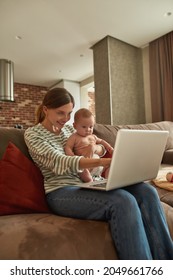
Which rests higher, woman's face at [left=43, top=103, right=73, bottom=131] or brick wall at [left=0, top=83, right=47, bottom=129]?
brick wall at [left=0, top=83, right=47, bottom=129]

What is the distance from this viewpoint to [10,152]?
1163mm

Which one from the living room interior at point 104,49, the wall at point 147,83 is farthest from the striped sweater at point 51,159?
the wall at point 147,83

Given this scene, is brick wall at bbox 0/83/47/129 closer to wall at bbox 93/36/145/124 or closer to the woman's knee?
wall at bbox 93/36/145/124

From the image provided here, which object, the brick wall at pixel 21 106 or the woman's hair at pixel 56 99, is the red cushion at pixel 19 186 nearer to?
the woman's hair at pixel 56 99

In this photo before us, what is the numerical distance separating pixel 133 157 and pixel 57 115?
1.51ft

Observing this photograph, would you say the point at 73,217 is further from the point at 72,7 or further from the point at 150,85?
the point at 150,85

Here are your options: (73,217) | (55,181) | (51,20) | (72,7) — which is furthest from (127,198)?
(51,20)

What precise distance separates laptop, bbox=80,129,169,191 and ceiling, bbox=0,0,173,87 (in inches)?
103

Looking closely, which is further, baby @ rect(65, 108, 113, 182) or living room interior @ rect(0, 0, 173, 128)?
living room interior @ rect(0, 0, 173, 128)

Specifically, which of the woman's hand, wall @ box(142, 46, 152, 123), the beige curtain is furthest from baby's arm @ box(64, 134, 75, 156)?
wall @ box(142, 46, 152, 123)

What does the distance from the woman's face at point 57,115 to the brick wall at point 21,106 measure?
5114mm

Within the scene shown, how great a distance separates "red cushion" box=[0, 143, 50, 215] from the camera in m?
1.03

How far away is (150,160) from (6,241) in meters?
0.61

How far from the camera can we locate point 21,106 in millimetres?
6293
